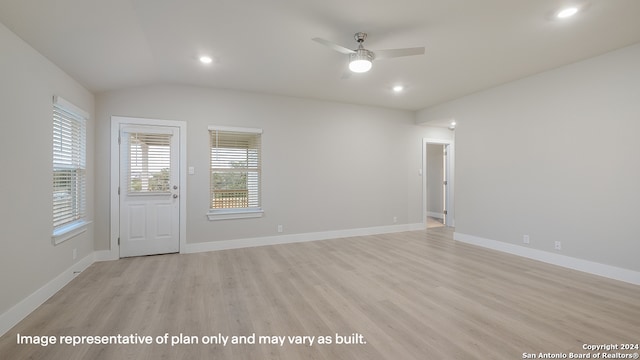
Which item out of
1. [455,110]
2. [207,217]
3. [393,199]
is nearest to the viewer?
[207,217]

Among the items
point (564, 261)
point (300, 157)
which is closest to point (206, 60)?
point (300, 157)

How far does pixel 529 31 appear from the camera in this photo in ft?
9.25

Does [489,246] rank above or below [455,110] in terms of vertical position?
below

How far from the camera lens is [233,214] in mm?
4723

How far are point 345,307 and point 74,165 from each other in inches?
145

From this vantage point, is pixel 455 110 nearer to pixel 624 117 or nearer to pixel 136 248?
pixel 624 117

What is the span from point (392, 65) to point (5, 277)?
444 cm

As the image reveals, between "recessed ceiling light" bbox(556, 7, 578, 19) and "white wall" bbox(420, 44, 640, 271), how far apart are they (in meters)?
1.42

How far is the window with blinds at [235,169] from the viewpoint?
15.3ft

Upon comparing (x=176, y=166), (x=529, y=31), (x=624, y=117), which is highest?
(x=529, y=31)

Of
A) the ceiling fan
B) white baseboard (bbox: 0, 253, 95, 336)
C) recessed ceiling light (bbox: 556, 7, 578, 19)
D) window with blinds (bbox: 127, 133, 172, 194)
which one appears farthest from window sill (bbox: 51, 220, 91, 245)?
recessed ceiling light (bbox: 556, 7, 578, 19)

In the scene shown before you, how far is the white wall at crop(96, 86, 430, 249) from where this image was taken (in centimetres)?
431

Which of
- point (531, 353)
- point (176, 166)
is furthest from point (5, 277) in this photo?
point (531, 353)

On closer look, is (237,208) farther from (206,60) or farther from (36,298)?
(36,298)
